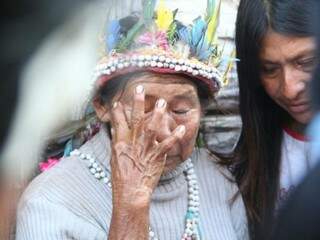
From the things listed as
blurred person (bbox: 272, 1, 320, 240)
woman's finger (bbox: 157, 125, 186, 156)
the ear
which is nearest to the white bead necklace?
the ear

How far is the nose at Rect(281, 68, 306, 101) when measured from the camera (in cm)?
233

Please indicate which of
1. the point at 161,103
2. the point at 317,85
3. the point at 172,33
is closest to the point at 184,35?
the point at 172,33

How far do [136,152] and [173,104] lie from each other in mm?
254

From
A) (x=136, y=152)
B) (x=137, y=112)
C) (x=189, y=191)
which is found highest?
(x=137, y=112)

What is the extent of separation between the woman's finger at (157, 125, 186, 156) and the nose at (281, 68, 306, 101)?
1.46ft

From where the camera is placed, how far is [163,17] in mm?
2156

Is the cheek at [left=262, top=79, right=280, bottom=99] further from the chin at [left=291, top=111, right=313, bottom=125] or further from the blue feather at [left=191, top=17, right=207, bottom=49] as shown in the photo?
the blue feather at [left=191, top=17, right=207, bottom=49]

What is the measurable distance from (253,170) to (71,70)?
97cm

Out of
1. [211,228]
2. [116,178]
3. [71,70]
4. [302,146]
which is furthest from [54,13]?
[302,146]

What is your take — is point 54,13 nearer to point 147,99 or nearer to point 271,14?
point 147,99

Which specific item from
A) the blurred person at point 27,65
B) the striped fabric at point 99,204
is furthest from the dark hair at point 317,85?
the striped fabric at point 99,204

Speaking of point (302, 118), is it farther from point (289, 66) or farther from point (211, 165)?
point (211, 165)

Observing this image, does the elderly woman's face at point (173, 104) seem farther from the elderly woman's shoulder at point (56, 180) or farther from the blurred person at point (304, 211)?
the blurred person at point (304, 211)

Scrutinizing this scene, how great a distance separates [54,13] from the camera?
1.20 m
